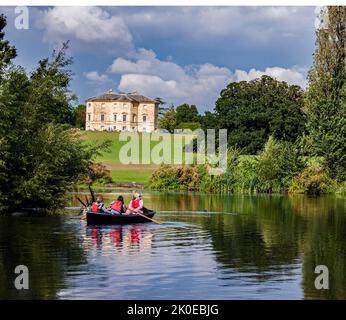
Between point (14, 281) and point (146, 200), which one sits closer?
point (14, 281)

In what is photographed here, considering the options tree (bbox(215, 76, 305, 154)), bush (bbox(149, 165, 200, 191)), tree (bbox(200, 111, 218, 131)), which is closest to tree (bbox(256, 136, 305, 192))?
bush (bbox(149, 165, 200, 191))

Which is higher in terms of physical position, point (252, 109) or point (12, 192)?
point (252, 109)

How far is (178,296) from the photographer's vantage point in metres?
14.7

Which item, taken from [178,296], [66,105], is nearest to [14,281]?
[178,296]

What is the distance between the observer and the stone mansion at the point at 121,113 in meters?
78.9

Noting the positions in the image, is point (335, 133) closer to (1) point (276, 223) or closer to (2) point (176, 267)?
(1) point (276, 223)

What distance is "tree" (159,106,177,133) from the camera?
4377 inches

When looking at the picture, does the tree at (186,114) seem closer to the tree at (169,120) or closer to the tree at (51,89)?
the tree at (169,120)

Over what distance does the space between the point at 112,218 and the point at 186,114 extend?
3501 inches

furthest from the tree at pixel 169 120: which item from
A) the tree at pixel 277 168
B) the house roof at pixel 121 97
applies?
the tree at pixel 277 168

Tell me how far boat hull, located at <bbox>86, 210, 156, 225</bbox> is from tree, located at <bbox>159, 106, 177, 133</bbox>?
258 ft

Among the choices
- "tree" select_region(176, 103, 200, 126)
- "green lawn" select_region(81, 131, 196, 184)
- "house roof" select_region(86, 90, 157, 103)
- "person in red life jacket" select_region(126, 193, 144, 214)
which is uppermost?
"tree" select_region(176, 103, 200, 126)

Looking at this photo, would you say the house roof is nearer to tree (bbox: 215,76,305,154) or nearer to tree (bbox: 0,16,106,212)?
tree (bbox: 215,76,305,154)

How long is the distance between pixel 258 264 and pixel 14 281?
6.30 metres
